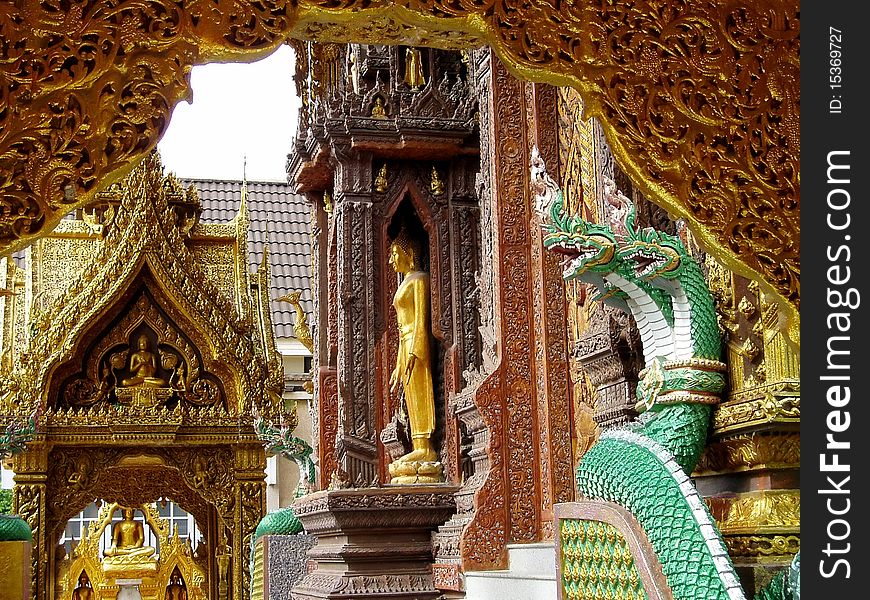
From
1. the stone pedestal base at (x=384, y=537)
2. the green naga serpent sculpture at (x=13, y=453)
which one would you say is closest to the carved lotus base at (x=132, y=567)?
the green naga serpent sculpture at (x=13, y=453)

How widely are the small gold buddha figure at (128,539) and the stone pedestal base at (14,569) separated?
7.31 metres

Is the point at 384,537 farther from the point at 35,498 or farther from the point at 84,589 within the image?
the point at 84,589

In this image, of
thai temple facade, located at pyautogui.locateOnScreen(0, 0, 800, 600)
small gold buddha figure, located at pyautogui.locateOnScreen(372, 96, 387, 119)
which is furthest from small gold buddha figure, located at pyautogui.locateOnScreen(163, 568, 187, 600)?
small gold buddha figure, located at pyautogui.locateOnScreen(372, 96, 387, 119)

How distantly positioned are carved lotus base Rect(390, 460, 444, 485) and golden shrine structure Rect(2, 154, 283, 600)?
354cm

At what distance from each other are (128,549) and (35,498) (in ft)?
5.71

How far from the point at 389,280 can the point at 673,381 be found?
17.3 ft

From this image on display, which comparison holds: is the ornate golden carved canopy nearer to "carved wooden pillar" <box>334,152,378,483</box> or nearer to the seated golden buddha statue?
"carved wooden pillar" <box>334,152,378,483</box>

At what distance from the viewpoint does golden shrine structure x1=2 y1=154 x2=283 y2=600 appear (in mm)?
12023

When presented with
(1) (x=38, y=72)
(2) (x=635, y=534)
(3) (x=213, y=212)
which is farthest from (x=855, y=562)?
(3) (x=213, y=212)

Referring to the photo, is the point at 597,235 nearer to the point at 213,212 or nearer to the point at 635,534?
the point at 635,534

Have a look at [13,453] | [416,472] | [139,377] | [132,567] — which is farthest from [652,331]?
[132,567]

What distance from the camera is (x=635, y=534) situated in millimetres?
4207

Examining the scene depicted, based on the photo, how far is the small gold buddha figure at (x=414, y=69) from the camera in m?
9.80

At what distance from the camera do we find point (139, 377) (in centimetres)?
1238
